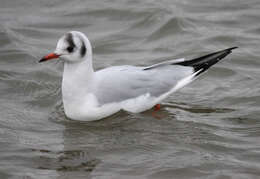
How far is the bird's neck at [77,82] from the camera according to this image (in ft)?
22.9

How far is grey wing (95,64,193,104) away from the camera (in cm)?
707

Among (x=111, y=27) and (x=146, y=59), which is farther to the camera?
(x=111, y=27)

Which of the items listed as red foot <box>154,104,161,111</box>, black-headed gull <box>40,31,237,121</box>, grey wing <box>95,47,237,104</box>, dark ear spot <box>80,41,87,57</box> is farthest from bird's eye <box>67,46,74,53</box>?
red foot <box>154,104,161,111</box>

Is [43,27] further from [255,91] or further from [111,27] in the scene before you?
[255,91]

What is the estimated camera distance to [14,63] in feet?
30.7

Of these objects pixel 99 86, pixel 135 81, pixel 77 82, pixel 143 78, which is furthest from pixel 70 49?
pixel 143 78

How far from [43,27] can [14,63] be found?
5.51ft

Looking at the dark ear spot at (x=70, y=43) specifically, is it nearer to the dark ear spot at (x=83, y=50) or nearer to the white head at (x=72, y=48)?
the white head at (x=72, y=48)

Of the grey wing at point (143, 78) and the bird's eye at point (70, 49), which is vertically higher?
the bird's eye at point (70, 49)

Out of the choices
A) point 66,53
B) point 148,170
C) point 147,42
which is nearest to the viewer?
point 148,170

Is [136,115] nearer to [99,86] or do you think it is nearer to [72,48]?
[99,86]

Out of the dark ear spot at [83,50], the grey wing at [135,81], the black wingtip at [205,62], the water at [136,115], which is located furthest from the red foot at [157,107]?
the dark ear spot at [83,50]

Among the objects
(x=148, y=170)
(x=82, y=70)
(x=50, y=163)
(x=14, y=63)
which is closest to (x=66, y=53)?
(x=82, y=70)

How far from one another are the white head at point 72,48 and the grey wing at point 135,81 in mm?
431
